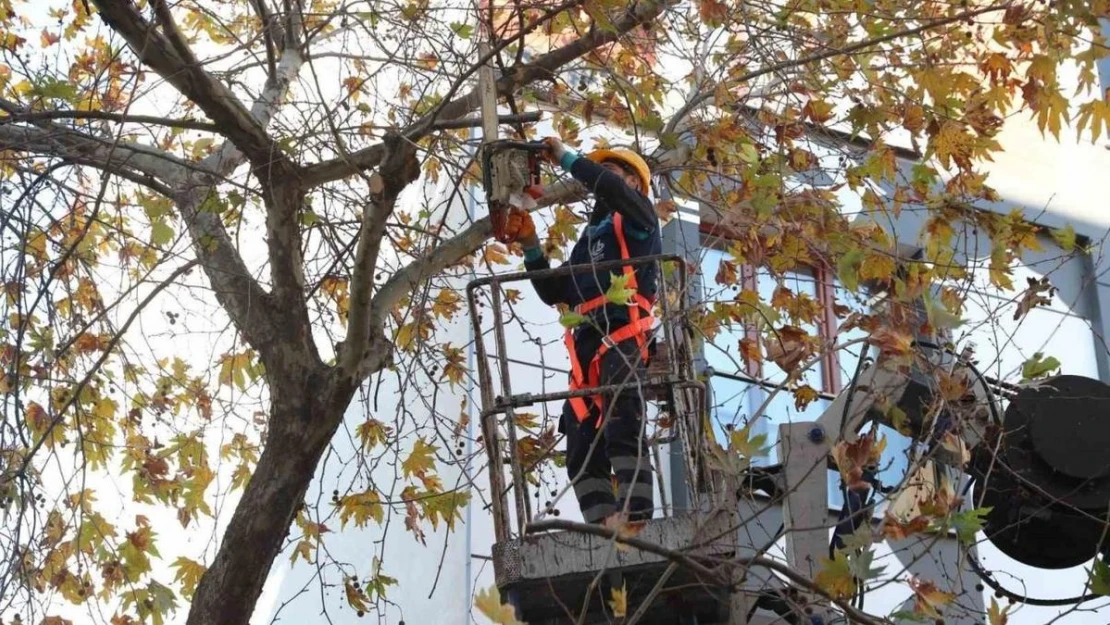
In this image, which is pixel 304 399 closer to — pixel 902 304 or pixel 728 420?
pixel 902 304

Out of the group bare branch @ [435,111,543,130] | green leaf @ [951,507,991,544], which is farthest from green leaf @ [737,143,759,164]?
green leaf @ [951,507,991,544]

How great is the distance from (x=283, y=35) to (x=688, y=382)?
3836mm

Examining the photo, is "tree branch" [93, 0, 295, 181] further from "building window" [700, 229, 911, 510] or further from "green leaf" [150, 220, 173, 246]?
"building window" [700, 229, 911, 510]

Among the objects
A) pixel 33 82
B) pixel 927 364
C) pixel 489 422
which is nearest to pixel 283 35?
pixel 33 82

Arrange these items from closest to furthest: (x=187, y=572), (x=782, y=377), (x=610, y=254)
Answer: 1. (x=610, y=254)
2. (x=187, y=572)
3. (x=782, y=377)

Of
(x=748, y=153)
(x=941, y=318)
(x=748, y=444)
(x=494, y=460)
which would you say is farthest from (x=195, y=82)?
(x=941, y=318)

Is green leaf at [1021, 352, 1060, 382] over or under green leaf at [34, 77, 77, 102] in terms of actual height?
under

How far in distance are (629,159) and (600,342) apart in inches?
33.0

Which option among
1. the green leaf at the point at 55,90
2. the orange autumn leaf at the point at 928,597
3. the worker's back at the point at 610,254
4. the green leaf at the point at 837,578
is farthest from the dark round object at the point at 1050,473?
the green leaf at the point at 55,90

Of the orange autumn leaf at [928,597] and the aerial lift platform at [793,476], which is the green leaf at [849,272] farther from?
the orange autumn leaf at [928,597]

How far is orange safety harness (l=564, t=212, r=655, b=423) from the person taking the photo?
5934mm

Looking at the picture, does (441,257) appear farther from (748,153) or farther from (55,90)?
(55,90)

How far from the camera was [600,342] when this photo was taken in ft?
20.0

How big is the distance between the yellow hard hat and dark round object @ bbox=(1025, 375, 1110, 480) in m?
1.83
